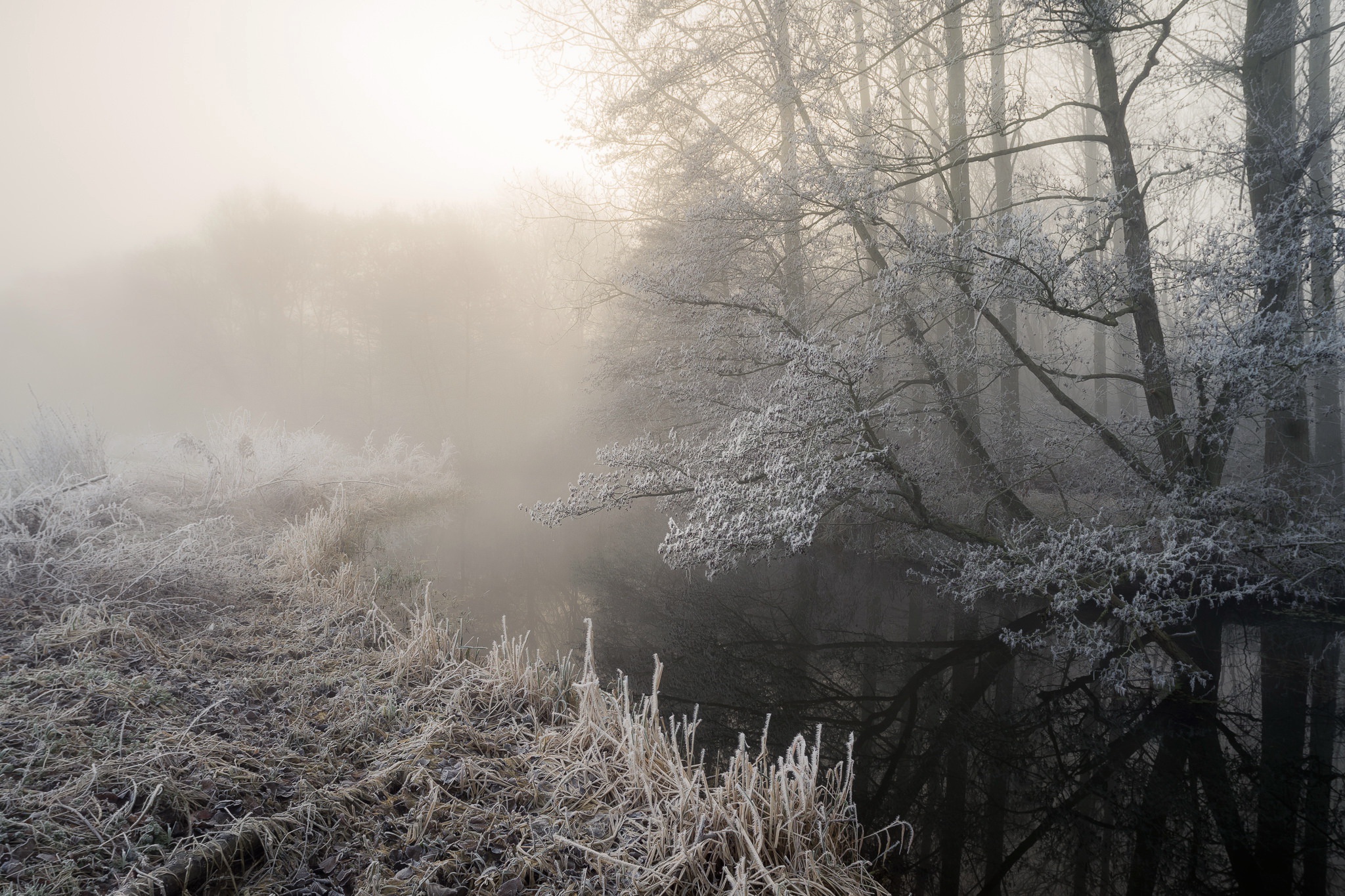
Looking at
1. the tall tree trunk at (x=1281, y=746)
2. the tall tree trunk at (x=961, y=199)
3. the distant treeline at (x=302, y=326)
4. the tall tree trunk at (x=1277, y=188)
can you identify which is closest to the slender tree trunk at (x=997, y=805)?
the tall tree trunk at (x=1281, y=746)

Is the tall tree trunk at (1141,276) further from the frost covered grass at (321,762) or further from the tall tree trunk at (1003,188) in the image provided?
the frost covered grass at (321,762)

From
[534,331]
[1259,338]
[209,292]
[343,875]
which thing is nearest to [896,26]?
[1259,338]

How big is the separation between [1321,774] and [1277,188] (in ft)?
14.8

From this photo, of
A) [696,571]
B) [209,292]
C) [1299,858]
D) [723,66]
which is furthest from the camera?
[209,292]

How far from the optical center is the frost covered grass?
2.63m

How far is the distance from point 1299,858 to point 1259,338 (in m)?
3.46

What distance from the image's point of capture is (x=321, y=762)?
336 cm

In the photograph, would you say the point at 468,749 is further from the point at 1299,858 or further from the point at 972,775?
the point at 1299,858

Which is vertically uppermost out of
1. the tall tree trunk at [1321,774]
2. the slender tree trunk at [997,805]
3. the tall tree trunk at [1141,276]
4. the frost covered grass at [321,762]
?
the tall tree trunk at [1141,276]

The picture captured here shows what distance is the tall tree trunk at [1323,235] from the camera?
502cm

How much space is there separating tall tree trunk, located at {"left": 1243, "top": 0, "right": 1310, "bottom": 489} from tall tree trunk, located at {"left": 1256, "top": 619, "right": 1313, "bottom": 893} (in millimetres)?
1525

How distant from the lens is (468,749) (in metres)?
3.78

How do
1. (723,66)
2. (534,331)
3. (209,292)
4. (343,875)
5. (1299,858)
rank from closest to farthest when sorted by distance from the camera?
(343,875), (1299,858), (723,66), (534,331), (209,292)

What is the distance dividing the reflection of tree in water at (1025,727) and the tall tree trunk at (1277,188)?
1.81m
